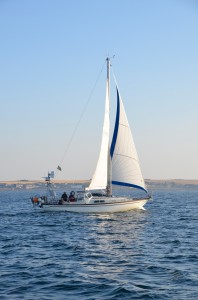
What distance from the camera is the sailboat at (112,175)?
46938 mm

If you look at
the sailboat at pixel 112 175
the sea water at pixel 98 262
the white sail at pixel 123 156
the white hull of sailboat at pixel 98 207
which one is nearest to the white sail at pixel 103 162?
the sailboat at pixel 112 175

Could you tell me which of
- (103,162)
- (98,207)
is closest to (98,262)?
(98,207)

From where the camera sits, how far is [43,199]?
49.8 m

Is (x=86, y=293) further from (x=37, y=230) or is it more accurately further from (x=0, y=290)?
(x=37, y=230)

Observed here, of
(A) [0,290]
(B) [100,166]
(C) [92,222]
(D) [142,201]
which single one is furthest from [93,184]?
(A) [0,290]

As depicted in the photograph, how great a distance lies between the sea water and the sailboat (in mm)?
10704

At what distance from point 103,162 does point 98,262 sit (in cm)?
2846

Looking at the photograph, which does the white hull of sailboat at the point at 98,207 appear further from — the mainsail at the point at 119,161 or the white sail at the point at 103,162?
the white sail at the point at 103,162

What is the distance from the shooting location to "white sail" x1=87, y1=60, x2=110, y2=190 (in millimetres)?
48688

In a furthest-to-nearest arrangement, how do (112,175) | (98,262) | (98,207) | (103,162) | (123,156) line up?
(103,162)
(112,175)
(123,156)
(98,207)
(98,262)

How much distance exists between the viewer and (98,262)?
69.8ft

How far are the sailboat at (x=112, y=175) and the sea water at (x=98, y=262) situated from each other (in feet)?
35.1

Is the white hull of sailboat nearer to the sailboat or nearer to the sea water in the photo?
the sailboat

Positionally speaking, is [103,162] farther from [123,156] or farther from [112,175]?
[123,156]
